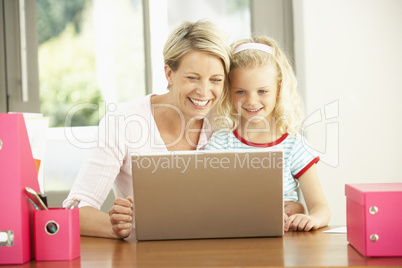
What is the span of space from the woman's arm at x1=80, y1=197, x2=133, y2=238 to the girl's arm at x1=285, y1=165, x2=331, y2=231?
413 millimetres

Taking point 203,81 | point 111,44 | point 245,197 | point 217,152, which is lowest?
point 245,197

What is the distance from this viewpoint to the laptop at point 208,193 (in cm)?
115

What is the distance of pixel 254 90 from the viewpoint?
1.72 meters

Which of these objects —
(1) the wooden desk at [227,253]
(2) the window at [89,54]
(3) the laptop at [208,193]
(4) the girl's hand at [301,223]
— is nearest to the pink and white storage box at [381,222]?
(1) the wooden desk at [227,253]

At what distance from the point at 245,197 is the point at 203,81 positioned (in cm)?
57

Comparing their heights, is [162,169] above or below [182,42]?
below

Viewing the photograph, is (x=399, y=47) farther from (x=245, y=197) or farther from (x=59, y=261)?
(x=59, y=261)

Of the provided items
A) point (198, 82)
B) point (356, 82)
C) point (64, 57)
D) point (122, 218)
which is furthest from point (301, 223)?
point (64, 57)

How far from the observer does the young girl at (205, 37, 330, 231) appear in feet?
5.64

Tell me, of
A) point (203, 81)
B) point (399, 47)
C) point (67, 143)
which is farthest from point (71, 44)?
point (399, 47)

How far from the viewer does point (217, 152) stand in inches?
45.4

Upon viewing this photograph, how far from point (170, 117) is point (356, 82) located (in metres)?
1.18

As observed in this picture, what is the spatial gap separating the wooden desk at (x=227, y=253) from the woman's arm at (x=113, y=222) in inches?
1.7

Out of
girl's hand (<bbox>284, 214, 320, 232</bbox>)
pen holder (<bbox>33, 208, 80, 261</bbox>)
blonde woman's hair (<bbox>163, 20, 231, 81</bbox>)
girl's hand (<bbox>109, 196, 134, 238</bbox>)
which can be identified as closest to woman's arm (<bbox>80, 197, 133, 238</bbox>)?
girl's hand (<bbox>109, 196, 134, 238</bbox>)
